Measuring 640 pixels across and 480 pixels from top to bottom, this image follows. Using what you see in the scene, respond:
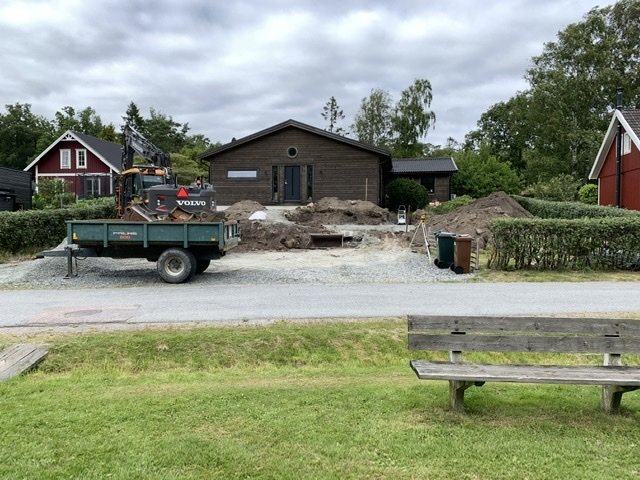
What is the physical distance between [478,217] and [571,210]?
3454mm

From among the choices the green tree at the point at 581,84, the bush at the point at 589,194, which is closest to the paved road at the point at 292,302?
the bush at the point at 589,194

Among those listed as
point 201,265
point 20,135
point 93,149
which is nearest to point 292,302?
point 201,265

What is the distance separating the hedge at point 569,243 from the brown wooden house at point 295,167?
1737 centimetres

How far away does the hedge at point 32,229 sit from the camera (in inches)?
685

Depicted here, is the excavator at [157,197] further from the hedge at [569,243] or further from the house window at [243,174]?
the house window at [243,174]

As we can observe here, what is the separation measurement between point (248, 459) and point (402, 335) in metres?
4.75

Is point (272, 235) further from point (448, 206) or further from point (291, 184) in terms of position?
point (448, 206)

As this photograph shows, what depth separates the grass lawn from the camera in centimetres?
360

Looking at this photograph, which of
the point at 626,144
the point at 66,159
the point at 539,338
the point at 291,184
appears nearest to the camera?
the point at 539,338

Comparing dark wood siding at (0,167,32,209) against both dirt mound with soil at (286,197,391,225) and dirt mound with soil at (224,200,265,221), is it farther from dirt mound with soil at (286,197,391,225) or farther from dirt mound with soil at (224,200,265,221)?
dirt mound with soil at (286,197,391,225)

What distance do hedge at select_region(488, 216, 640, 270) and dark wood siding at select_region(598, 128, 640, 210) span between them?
39.3 feet

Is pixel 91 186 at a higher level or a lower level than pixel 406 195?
higher

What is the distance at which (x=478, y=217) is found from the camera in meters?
21.7

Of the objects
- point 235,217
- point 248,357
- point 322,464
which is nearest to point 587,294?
point 248,357
